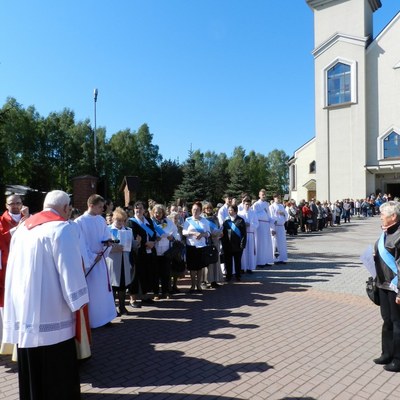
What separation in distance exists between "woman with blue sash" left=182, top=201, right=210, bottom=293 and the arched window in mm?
35905

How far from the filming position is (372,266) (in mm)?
4672

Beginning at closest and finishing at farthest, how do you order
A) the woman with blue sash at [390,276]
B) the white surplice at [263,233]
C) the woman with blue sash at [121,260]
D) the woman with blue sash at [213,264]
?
the woman with blue sash at [390,276]
the woman with blue sash at [121,260]
the woman with blue sash at [213,264]
the white surplice at [263,233]

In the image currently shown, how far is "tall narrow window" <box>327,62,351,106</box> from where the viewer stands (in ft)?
131

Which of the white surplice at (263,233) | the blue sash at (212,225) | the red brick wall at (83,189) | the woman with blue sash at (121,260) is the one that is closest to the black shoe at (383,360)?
the woman with blue sash at (121,260)

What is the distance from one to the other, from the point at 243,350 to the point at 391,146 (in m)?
39.1

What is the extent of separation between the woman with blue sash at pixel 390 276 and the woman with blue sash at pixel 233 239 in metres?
5.21

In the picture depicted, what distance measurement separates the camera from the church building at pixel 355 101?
38.6 metres

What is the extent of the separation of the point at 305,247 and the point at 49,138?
1662 inches

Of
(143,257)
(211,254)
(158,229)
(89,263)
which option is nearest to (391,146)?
(211,254)

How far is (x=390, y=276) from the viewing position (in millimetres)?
4340

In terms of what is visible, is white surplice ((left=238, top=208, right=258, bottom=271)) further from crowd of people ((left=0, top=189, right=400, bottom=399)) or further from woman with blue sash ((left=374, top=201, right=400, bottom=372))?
woman with blue sash ((left=374, top=201, right=400, bottom=372))

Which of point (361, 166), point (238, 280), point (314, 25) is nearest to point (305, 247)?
point (238, 280)

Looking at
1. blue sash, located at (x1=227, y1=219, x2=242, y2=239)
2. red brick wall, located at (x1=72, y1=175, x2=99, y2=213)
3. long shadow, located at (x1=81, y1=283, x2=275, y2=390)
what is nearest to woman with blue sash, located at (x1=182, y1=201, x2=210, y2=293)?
long shadow, located at (x1=81, y1=283, x2=275, y2=390)

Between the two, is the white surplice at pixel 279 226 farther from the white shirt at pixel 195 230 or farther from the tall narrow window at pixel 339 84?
the tall narrow window at pixel 339 84
